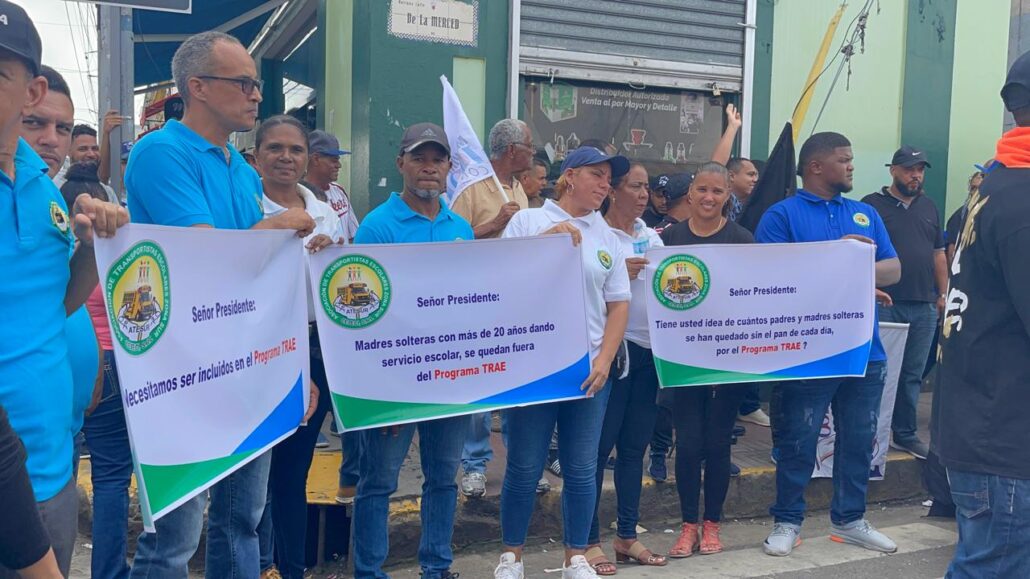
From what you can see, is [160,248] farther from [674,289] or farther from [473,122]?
[473,122]

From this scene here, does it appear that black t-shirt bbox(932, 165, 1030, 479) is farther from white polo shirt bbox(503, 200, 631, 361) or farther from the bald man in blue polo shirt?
the bald man in blue polo shirt

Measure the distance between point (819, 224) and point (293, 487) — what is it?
3.10 metres

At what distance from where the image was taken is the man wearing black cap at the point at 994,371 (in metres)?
2.94

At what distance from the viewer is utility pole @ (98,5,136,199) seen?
16.0ft

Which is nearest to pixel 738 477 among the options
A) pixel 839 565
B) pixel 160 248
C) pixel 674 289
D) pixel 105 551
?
pixel 839 565

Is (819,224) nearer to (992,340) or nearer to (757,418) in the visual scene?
(992,340)

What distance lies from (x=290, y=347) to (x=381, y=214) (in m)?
0.82

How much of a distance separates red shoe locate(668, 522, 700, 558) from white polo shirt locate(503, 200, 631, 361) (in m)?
1.31

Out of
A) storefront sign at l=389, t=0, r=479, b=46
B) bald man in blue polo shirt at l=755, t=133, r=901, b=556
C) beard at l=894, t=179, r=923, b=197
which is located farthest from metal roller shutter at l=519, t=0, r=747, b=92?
bald man in blue polo shirt at l=755, t=133, r=901, b=556

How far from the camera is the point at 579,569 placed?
446 cm

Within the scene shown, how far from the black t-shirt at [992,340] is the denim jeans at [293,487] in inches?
94.9

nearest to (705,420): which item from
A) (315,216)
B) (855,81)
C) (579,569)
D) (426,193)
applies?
(579,569)

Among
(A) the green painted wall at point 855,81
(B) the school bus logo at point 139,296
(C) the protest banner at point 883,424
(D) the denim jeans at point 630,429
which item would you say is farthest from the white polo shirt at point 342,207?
(A) the green painted wall at point 855,81

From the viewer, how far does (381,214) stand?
163 inches
